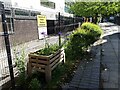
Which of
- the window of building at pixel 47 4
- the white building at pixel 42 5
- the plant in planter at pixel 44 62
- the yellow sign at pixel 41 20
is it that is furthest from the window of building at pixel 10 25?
the window of building at pixel 47 4

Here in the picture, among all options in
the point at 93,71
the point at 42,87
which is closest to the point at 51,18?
the point at 93,71

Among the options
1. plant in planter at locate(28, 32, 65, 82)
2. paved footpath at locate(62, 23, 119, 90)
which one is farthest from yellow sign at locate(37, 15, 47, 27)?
paved footpath at locate(62, 23, 119, 90)

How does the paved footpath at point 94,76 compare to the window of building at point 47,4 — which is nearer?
the paved footpath at point 94,76

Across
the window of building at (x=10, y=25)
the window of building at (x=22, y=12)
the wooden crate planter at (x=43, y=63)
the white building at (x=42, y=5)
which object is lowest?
the wooden crate planter at (x=43, y=63)

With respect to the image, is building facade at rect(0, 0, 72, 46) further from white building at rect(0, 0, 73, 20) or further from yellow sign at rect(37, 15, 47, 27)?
yellow sign at rect(37, 15, 47, 27)

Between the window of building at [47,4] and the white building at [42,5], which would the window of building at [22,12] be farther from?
the window of building at [47,4]

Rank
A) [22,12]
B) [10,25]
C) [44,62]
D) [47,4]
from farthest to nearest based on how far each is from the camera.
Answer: [47,4]
[22,12]
[10,25]
[44,62]

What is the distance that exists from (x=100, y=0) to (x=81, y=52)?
7903 mm

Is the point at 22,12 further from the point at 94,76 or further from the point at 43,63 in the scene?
the point at 94,76

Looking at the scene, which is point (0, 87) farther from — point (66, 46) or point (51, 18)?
point (51, 18)

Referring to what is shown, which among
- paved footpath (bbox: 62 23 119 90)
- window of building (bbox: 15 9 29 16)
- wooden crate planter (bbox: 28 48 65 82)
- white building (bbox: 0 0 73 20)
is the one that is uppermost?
white building (bbox: 0 0 73 20)

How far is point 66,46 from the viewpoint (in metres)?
7.18

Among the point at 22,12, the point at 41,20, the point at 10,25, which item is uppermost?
the point at 22,12

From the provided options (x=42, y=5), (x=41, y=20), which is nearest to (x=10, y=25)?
(x=41, y=20)
